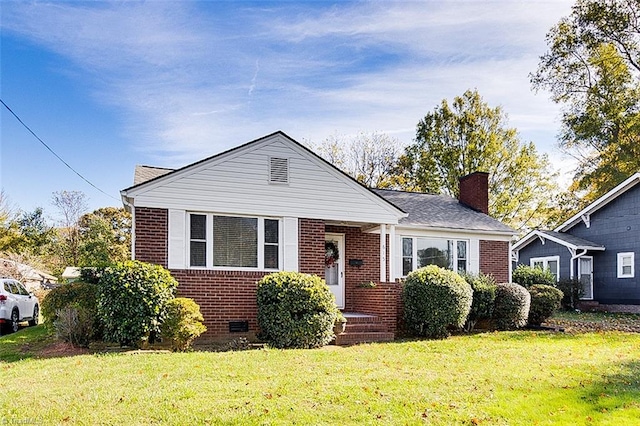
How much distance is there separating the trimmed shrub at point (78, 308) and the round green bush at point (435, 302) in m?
7.56

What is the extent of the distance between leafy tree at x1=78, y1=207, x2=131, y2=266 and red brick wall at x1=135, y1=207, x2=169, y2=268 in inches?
574

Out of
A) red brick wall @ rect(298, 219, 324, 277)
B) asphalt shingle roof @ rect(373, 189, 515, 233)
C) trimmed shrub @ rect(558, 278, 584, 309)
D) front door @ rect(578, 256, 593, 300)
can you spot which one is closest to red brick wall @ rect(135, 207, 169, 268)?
red brick wall @ rect(298, 219, 324, 277)

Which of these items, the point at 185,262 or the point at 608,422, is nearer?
the point at 608,422

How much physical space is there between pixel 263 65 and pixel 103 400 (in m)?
11.4

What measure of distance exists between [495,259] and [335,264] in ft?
19.2

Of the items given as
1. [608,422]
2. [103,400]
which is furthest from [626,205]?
[103,400]

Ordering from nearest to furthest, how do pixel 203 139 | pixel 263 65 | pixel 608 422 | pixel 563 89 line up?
pixel 608 422 < pixel 263 65 < pixel 203 139 < pixel 563 89

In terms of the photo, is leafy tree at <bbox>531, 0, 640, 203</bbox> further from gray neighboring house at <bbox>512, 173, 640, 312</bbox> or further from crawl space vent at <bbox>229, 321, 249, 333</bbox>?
crawl space vent at <bbox>229, 321, 249, 333</bbox>

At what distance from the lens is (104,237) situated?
96.9 ft

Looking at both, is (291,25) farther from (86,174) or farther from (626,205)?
(626,205)

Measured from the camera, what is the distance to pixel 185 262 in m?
12.2

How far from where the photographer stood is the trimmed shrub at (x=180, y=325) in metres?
10.6

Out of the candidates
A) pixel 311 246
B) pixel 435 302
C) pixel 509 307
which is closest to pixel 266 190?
pixel 311 246

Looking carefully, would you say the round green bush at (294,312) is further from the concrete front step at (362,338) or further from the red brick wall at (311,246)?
the red brick wall at (311,246)
